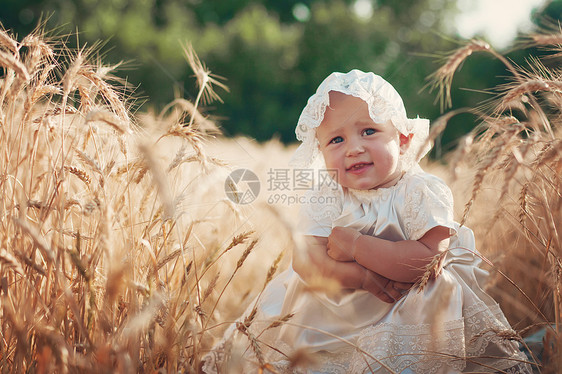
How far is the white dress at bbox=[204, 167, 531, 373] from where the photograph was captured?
155cm

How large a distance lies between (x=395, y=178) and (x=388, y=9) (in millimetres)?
20854

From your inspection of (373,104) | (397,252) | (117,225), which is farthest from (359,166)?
(117,225)

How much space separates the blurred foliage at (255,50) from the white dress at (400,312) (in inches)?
461

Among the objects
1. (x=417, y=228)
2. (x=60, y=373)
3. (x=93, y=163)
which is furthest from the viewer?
(x=417, y=228)

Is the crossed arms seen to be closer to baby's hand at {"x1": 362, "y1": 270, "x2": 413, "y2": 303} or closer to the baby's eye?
baby's hand at {"x1": 362, "y1": 270, "x2": 413, "y2": 303}

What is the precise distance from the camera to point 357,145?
5.58 ft

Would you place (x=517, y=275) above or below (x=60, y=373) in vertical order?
above

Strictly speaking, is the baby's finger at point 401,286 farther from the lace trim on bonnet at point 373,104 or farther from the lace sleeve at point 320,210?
the lace trim on bonnet at point 373,104

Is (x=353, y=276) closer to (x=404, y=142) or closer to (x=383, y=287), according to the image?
(x=383, y=287)

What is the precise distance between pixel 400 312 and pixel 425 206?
0.36m

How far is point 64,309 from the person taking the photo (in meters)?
1.33

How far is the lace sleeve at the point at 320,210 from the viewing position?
5.91ft

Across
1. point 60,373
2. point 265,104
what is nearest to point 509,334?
point 60,373

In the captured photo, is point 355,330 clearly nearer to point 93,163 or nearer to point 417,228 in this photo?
point 417,228
